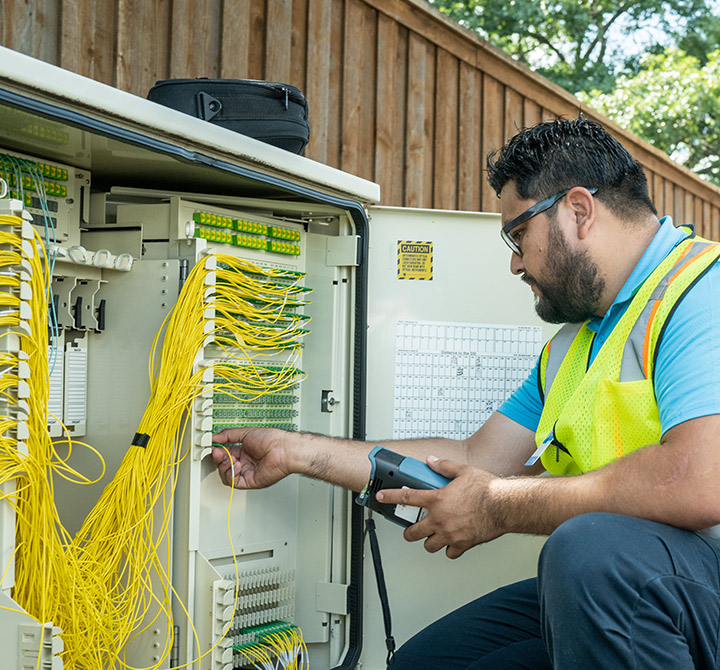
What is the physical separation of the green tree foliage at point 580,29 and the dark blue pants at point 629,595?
926 cm

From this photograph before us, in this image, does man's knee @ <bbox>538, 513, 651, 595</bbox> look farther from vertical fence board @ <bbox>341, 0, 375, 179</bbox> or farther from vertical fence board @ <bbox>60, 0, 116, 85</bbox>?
vertical fence board @ <bbox>341, 0, 375, 179</bbox>

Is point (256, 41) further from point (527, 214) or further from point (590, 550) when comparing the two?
point (590, 550)

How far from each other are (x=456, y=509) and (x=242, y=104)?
104 cm

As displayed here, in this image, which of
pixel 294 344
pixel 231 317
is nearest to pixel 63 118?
pixel 231 317

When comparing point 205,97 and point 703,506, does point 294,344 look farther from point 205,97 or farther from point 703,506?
point 703,506

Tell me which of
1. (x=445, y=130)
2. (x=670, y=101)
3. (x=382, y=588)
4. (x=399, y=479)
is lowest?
(x=382, y=588)

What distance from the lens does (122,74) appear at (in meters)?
2.98

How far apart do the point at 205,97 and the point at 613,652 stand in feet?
4.65

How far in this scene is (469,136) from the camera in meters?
4.29

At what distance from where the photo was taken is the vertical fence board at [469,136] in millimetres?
4250

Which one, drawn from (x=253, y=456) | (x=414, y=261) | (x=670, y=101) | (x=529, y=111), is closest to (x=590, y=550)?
(x=253, y=456)

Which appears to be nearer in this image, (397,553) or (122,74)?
(397,553)

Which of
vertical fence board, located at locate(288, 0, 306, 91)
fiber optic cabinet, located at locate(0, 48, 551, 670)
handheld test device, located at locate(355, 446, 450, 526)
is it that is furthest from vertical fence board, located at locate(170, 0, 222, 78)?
handheld test device, located at locate(355, 446, 450, 526)

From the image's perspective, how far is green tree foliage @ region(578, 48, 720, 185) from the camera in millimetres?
9516
